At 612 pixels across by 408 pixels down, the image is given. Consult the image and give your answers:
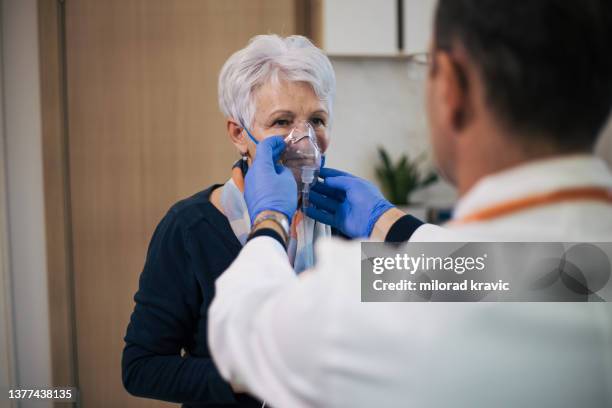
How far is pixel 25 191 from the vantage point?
5.67 ft

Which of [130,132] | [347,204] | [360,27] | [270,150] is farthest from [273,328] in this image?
[360,27]

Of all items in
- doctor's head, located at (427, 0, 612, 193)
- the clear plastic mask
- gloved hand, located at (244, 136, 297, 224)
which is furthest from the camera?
the clear plastic mask

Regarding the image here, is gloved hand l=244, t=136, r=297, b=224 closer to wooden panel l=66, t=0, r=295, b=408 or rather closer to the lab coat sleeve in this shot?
the lab coat sleeve

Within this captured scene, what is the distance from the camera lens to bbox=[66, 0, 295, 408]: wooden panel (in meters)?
1.75

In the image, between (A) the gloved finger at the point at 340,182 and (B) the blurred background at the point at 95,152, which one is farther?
(B) the blurred background at the point at 95,152

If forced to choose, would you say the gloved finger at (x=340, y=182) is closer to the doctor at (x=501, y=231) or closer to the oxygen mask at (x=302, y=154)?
the oxygen mask at (x=302, y=154)

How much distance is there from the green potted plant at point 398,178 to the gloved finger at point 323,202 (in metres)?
1.45

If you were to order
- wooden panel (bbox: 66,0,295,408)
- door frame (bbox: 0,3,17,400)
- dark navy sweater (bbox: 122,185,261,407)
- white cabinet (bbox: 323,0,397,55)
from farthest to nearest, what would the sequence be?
white cabinet (bbox: 323,0,397,55), wooden panel (bbox: 66,0,295,408), door frame (bbox: 0,3,17,400), dark navy sweater (bbox: 122,185,261,407)

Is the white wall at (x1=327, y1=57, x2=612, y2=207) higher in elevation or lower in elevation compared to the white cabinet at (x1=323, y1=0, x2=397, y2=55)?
lower

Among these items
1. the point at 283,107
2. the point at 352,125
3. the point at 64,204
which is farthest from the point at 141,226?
the point at 352,125

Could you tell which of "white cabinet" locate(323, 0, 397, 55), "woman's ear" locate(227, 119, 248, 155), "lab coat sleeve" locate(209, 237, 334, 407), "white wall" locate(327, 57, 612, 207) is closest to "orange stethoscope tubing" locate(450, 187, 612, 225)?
"lab coat sleeve" locate(209, 237, 334, 407)

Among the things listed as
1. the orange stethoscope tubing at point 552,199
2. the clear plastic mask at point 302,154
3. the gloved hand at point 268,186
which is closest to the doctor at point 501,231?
the orange stethoscope tubing at point 552,199

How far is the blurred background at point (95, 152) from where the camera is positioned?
5.60 feet

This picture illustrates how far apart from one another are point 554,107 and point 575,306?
0.66 ft
